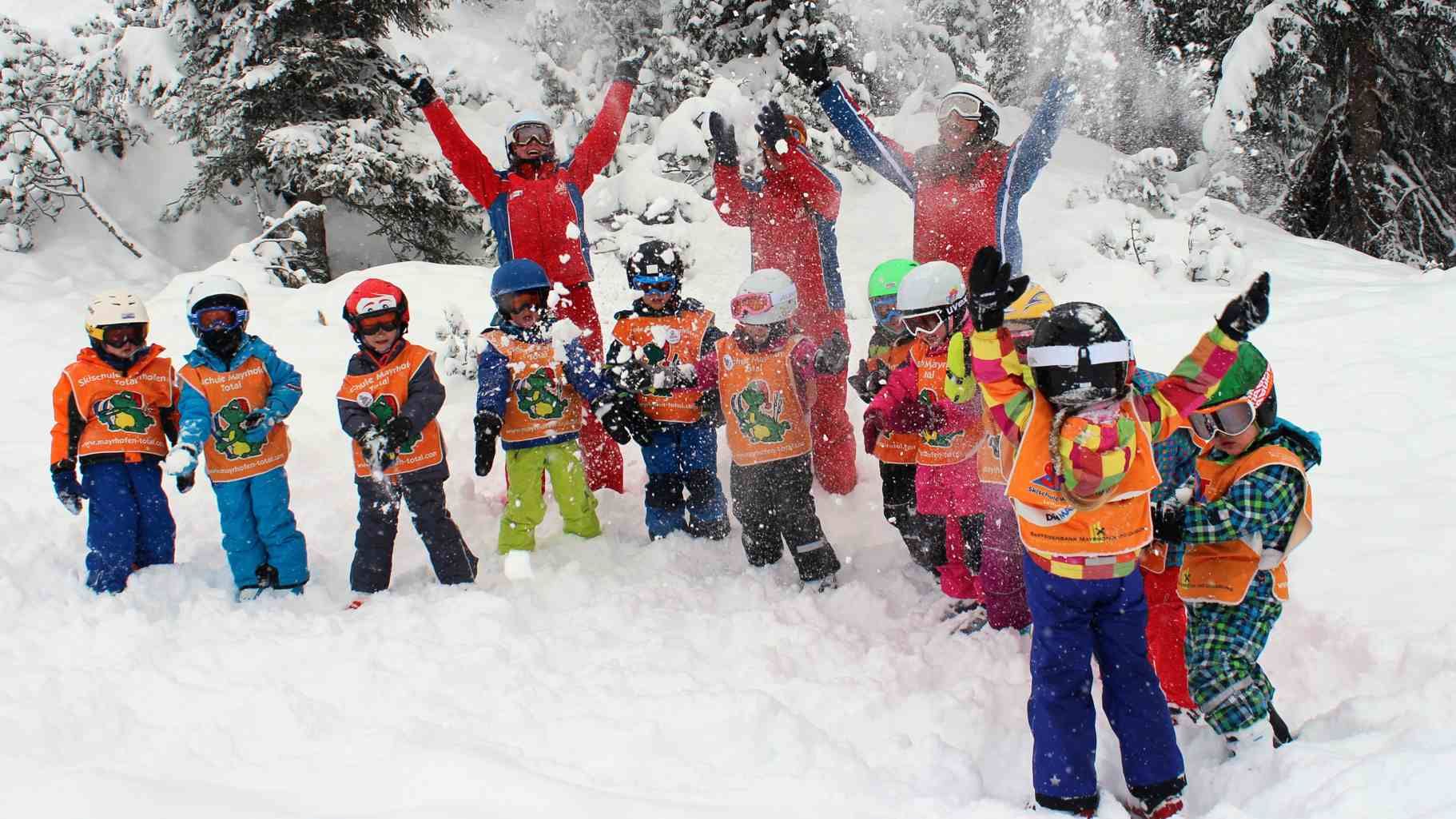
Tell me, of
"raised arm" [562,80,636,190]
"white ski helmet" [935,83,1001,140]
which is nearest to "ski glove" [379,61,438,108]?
"raised arm" [562,80,636,190]

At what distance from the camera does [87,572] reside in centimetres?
504

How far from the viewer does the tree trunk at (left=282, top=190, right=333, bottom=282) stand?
1129 cm

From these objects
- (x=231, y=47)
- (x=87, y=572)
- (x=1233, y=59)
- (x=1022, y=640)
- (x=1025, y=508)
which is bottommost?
(x=1022, y=640)

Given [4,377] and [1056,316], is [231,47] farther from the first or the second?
[1056,316]

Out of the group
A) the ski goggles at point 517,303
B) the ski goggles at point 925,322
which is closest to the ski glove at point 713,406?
the ski goggles at point 517,303

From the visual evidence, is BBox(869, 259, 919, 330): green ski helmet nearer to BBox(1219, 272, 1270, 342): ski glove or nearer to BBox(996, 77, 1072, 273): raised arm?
BBox(996, 77, 1072, 273): raised arm

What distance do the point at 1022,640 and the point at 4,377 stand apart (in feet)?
28.1

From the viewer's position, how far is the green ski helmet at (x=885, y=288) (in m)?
4.83

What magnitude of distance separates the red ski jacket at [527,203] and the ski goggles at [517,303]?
562 millimetres

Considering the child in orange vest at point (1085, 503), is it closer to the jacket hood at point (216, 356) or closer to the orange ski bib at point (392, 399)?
the orange ski bib at point (392, 399)

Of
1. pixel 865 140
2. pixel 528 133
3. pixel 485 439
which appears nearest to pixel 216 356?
pixel 485 439

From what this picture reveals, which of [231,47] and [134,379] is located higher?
[231,47]

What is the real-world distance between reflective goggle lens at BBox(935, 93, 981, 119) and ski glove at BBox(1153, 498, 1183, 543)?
284 centimetres

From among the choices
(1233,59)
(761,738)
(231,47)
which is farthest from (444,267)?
(1233,59)
